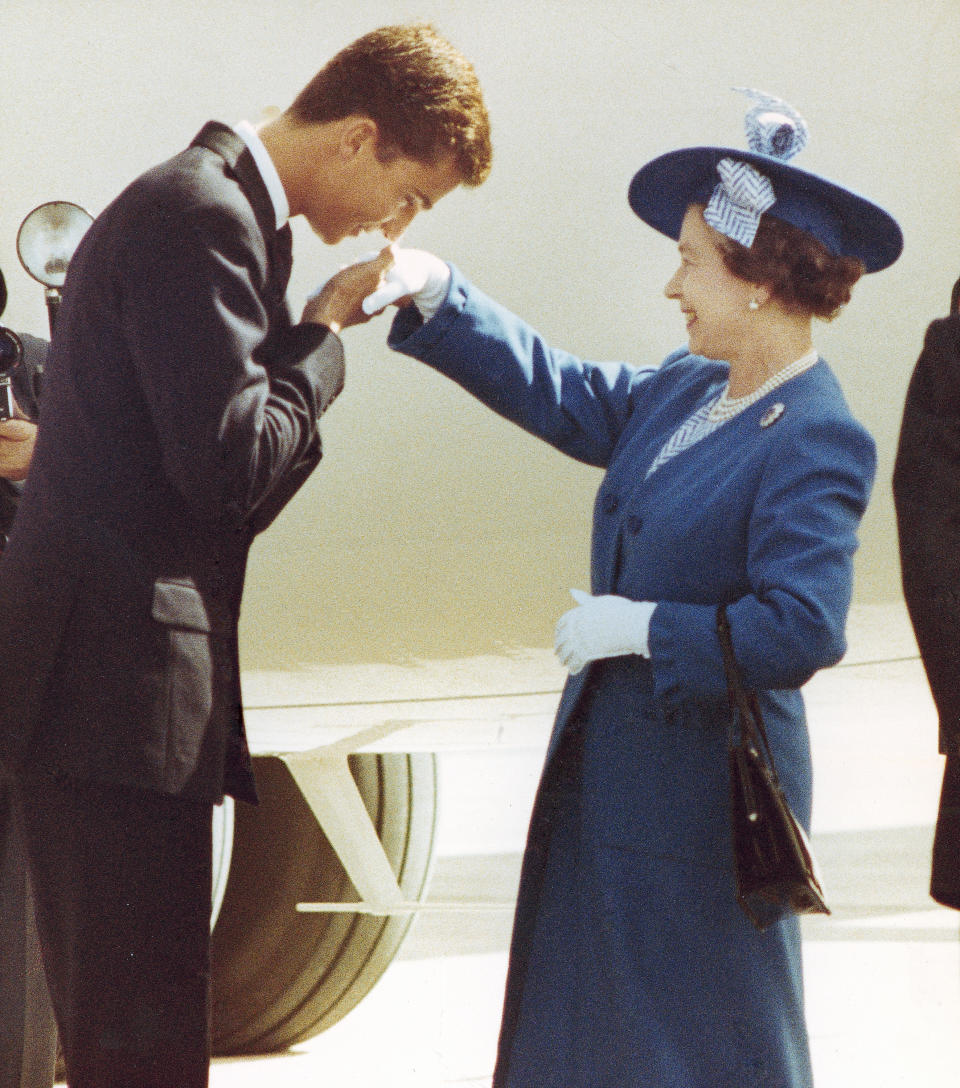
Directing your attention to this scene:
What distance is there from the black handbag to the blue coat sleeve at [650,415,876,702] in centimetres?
2

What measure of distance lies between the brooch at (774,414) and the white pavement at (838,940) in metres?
0.69

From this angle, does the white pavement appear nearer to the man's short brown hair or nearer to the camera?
the camera

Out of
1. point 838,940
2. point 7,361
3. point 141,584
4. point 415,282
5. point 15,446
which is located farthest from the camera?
point 838,940

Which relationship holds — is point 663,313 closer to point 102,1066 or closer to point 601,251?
point 601,251

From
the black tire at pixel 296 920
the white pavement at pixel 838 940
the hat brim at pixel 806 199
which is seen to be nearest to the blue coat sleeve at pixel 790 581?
the hat brim at pixel 806 199

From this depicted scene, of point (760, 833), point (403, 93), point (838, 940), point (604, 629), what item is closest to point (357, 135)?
point (403, 93)

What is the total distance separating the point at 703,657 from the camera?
1.32 metres

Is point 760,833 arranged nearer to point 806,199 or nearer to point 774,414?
point 774,414

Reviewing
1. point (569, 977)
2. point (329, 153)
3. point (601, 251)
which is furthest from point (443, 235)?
point (569, 977)

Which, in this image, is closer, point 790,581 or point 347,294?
point 790,581

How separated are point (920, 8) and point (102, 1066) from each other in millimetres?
1750

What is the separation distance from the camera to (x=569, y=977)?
1.42 meters

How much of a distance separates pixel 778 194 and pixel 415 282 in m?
0.43

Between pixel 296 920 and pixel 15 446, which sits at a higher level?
pixel 15 446
